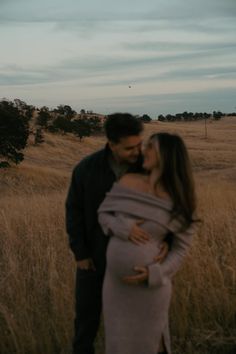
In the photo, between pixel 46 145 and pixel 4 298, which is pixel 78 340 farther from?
pixel 46 145

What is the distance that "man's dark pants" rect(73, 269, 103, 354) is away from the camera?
146 inches

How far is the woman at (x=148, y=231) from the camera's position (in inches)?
120

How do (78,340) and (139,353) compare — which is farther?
(78,340)

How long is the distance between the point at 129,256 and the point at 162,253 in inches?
7.4

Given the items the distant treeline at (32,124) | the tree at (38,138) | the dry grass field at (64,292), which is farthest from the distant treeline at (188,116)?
→ the dry grass field at (64,292)

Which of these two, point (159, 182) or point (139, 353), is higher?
point (159, 182)

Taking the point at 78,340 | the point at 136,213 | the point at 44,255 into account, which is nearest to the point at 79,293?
the point at 78,340

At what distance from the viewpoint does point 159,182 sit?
309 centimetres

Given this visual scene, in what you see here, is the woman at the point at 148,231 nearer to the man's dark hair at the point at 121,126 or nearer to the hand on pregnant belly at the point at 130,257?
the hand on pregnant belly at the point at 130,257

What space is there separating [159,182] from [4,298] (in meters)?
2.19

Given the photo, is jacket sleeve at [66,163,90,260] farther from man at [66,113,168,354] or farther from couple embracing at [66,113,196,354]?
couple embracing at [66,113,196,354]

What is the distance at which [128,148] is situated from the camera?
131 inches

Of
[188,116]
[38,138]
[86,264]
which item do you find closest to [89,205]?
[86,264]

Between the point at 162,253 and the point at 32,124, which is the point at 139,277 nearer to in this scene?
the point at 162,253
